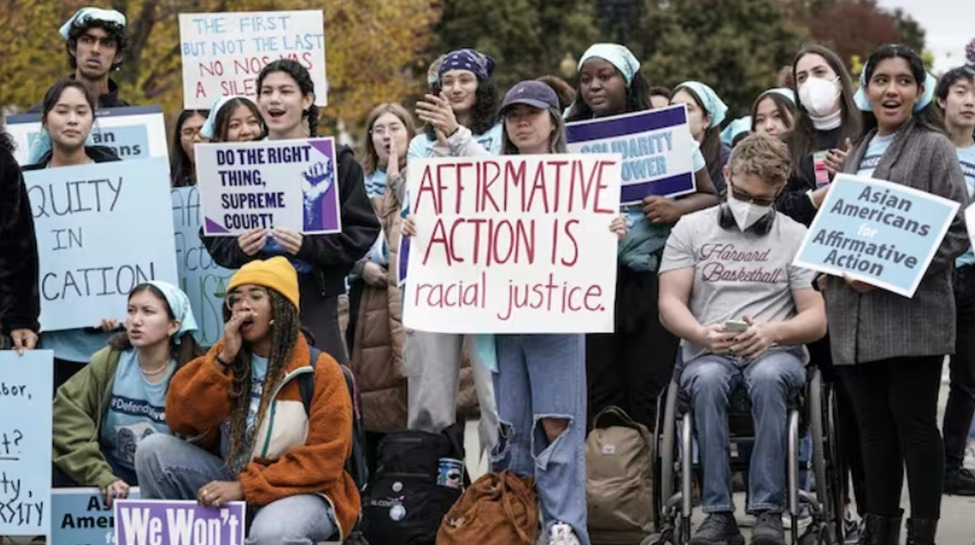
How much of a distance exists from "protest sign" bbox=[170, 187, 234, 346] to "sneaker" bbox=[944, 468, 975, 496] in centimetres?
364

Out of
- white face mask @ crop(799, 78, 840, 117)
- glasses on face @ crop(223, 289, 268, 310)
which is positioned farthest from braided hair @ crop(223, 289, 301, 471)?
white face mask @ crop(799, 78, 840, 117)

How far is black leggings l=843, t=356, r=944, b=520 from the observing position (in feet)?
24.4

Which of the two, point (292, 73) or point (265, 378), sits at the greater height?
point (292, 73)

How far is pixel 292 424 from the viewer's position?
7.12 meters

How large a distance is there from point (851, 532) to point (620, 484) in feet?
3.18

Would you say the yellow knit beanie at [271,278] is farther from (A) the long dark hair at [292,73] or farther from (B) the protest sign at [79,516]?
(A) the long dark hair at [292,73]

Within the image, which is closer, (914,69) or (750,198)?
(914,69)

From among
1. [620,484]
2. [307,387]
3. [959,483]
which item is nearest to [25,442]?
[307,387]

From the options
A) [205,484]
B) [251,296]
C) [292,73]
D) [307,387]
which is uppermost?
[292,73]

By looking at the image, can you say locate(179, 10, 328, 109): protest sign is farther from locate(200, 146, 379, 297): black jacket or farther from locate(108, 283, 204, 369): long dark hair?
locate(108, 283, 204, 369): long dark hair

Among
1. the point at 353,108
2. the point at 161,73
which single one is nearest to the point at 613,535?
the point at 161,73

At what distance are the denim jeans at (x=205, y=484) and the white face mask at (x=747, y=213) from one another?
2.01 metres

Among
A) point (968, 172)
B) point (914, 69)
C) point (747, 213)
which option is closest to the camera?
point (914, 69)

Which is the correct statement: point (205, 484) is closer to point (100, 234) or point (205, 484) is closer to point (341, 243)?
point (341, 243)
